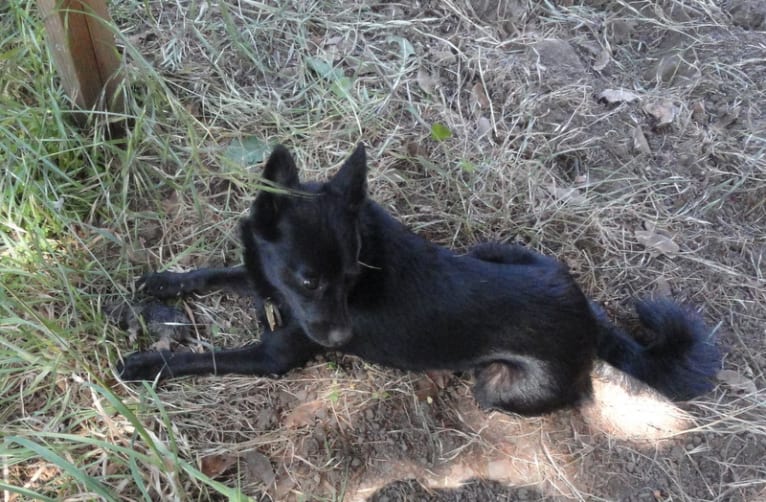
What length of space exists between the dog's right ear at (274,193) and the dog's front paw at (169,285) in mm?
709

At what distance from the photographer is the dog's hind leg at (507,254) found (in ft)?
8.89

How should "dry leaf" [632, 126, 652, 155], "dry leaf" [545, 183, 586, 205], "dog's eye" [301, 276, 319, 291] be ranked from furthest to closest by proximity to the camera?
"dry leaf" [632, 126, 652, 155] < "dry leaf" [545, 183, 586, 205] < "dog's eye" [301, 276, 319, 291]

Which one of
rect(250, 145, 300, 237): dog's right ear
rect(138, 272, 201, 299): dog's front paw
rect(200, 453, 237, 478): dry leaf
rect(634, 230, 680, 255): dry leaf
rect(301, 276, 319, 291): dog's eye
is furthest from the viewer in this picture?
rect(634, 230, 680, 255): dry leaf

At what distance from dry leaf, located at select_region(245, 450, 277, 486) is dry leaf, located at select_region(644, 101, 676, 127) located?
8.33 feet

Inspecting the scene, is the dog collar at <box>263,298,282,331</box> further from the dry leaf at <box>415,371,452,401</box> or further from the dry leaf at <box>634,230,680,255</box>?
the dry leaf at <box>634,230,680,255</box>

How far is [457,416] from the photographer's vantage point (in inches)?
105

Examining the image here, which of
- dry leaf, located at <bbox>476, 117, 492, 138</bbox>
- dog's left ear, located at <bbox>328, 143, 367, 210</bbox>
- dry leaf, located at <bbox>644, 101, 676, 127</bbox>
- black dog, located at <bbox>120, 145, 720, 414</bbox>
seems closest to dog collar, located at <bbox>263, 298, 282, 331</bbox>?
black dog, located at <bbox>120, 145, 720, 414</bbox>

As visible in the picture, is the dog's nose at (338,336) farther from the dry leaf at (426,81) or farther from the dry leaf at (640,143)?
the dry leaf at (640,143)

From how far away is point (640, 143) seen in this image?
10.9ft

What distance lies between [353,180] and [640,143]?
1.84m

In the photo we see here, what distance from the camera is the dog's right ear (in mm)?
2033

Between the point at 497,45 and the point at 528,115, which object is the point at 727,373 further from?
the point at 497,45

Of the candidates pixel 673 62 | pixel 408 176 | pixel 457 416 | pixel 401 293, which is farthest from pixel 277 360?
pixel 673 62

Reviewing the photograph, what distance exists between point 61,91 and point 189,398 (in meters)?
1.50
